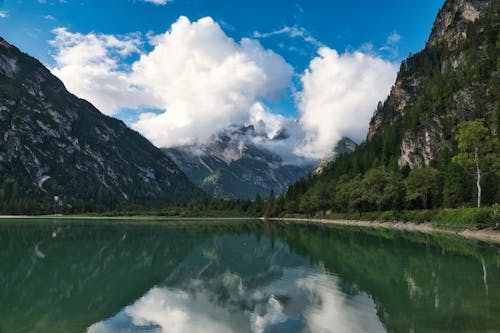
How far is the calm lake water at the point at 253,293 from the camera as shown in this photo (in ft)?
60.7

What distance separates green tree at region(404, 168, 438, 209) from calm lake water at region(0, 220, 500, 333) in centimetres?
6474

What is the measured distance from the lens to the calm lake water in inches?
728

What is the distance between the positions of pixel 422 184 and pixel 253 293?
94791 millimetres

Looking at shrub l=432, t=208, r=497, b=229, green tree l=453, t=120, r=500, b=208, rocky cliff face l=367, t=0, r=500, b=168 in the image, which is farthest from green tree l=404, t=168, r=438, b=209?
green tree l=453, t=120, r=500, b=208

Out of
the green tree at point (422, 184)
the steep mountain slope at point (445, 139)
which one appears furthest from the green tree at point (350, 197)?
the green tree at point (422, 184)

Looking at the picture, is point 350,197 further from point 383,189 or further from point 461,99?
point 461,99

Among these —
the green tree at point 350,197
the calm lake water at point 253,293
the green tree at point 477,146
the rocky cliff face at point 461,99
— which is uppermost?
the rocky cliff face at point 461,99

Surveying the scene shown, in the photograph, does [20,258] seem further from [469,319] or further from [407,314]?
[469,319]

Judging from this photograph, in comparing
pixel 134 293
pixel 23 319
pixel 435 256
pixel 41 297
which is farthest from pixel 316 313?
pixel 435 256

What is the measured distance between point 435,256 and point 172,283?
28.3m

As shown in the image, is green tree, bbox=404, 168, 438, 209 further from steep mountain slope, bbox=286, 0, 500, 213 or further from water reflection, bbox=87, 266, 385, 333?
water reflection, bbox=87, 266, 385, 333

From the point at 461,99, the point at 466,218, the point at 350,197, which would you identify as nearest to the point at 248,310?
the point at 466,218

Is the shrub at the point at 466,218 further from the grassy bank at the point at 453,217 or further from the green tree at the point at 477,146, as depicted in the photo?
the green tree at the point at 477,146

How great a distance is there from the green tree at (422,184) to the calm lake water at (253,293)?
64736 mm
